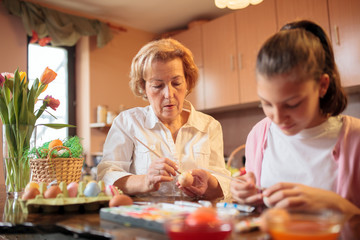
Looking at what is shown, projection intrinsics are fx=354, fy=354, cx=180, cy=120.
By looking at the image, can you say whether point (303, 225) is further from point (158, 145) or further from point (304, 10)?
point (304, 10)

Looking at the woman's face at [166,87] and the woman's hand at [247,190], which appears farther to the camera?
the woman's face at [166,87]

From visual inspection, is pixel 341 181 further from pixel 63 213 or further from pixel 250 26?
pixel 250 26

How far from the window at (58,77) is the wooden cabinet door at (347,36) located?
2887 millimetres

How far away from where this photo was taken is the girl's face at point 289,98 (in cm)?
84

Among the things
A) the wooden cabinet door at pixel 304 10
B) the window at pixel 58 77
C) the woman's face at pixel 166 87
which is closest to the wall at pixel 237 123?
the wooden cabinet door at pixel 304 10

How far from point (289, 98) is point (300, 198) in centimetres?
23

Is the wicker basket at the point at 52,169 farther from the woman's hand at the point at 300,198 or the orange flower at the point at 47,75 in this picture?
the woman's hand at the point at 300,198

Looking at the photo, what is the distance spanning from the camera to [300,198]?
78cm

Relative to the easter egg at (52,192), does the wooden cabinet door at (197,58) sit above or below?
above

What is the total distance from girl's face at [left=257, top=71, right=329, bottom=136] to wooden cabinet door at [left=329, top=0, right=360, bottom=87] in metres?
2.34

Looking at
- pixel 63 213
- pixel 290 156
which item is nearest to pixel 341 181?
pixel 290 156

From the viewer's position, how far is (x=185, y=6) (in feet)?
13.3

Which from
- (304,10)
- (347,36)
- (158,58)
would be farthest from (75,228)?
(304,10)

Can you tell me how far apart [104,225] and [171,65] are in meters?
0.88
